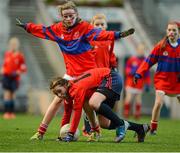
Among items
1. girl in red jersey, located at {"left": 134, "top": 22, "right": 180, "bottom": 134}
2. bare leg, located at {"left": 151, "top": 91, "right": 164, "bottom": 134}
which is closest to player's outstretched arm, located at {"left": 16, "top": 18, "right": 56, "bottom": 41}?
girl in red jersey, located at {"left": 134, "top": 22, "right": 180, "bottom": 134}

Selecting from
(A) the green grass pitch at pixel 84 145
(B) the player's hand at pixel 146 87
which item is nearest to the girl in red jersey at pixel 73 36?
(A) the green grass pitch at pixel 84 145

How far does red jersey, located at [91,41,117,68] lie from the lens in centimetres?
1366

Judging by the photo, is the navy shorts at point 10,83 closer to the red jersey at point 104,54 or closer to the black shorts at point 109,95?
the red jersey at point 104,54

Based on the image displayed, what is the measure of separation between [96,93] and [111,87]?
0.31 meters

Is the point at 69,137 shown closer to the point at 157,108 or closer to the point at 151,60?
the point at 157,108

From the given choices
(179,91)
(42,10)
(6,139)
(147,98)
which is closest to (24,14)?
(42,10)

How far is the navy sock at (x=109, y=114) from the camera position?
12405 mm

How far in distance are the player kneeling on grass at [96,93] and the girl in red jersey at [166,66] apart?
2.30 metres

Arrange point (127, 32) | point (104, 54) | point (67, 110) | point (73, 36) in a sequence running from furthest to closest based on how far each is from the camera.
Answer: point (104, 54), point (67, 110), point (73, 36), point (127, 32)

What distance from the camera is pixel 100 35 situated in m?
12.2

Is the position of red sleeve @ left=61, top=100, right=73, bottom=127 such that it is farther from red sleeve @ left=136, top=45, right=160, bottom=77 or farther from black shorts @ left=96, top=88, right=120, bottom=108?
red sleeve @ left=136, top=45, right=160, bottom=77

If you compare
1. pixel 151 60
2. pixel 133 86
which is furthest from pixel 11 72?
pixel 151 60

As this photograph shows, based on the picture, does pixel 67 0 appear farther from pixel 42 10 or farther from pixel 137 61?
pixel 42 10

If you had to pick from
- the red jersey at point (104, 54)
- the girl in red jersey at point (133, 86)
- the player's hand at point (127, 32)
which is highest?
the player's hand at point (127, 32)
